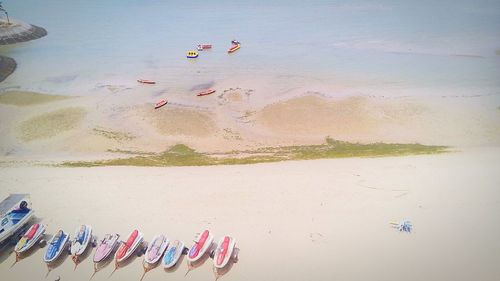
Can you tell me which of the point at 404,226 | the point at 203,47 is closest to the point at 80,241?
the point at 404,226

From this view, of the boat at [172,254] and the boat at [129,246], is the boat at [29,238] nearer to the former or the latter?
the boat at [129,246]

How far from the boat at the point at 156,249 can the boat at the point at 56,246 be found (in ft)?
14.9

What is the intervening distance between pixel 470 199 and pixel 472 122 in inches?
504

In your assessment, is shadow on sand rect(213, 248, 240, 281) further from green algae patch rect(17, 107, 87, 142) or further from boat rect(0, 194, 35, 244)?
green algae patch rect(17, 107, 87, 142)

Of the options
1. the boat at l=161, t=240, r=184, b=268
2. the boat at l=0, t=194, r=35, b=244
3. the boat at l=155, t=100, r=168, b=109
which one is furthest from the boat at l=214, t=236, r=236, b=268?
the boat at l=155, t=100, r=168, b=109

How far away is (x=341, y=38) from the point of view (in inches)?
2205

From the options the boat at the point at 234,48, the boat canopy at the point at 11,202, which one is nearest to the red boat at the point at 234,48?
the boat at the point at 234,48

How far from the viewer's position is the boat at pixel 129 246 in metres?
18.4

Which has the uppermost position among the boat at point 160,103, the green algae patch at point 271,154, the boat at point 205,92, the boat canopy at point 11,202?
the boat at point 205,92

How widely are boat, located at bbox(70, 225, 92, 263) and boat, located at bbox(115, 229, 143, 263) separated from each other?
6.38ft

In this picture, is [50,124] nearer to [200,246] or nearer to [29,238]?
[29,238]

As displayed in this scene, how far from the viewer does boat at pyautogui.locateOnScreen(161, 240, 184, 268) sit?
59.2 ft

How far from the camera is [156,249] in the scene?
18.7 meters

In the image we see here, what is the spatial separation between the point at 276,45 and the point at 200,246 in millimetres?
41194
